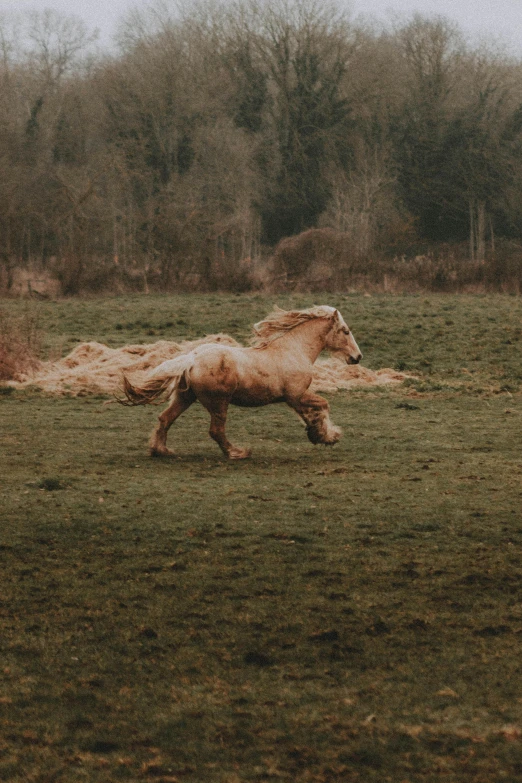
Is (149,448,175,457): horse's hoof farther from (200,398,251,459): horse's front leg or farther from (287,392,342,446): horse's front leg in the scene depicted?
(287,392,342,446): horse's front leg

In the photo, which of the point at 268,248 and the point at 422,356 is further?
the point at 268,248

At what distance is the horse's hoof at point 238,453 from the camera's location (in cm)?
1055

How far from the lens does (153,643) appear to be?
5.20 meters

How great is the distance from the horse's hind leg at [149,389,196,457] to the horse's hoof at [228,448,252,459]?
24.4 inches

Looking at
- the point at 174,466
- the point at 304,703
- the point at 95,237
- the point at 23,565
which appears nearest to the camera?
the point at 304,703

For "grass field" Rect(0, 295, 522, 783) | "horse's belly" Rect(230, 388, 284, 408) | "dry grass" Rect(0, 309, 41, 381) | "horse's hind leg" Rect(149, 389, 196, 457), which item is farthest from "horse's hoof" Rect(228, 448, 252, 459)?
"dry grass" Rect(0, 309, 41, 381)

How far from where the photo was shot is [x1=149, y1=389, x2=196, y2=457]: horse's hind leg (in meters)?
10.5

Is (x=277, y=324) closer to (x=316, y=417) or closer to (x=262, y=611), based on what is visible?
(x=316, y=417)

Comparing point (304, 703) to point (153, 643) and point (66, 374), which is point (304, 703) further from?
point (66, 374)

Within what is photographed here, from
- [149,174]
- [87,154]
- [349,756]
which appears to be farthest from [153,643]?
[87,154]

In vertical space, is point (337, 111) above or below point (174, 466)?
above

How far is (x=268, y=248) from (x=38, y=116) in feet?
56.8

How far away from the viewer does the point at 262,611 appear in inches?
223

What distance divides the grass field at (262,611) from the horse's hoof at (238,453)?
9.1 inches
